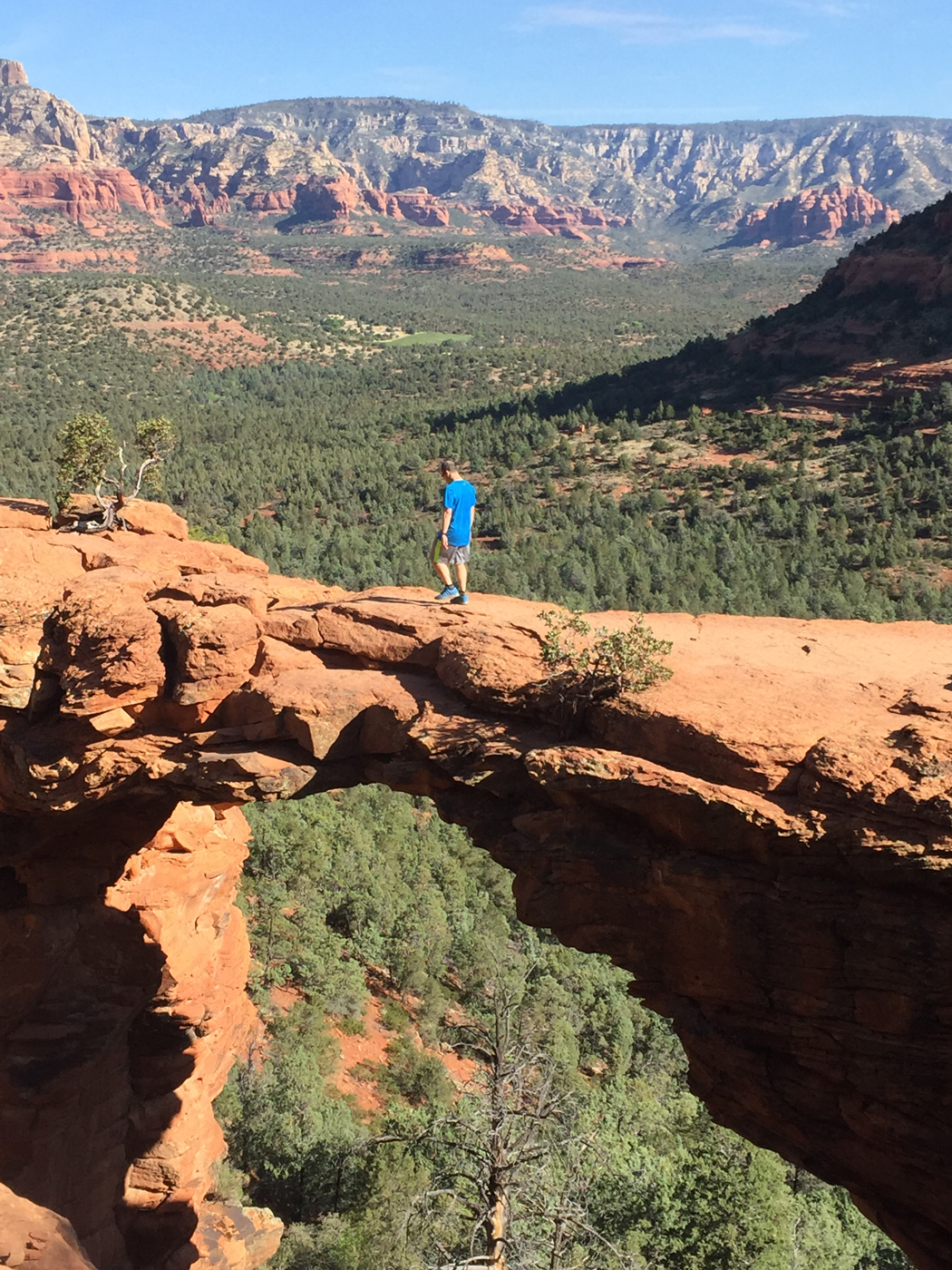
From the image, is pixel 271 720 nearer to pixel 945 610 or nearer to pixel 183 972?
pixel 183 972

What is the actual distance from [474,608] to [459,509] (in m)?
1.20

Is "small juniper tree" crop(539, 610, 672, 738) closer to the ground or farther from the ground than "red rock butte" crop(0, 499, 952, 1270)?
farther from the ground

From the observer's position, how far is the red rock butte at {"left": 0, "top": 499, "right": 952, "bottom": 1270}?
6.90 meters

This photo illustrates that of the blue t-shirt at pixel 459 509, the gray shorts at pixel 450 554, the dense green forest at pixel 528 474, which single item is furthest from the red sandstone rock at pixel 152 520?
the dense green forest at pixel 528 474

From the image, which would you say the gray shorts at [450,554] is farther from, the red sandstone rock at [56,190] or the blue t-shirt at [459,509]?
the red sandstone rock at [56,190]

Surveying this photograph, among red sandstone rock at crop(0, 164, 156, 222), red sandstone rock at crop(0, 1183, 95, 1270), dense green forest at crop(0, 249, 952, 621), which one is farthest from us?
red sandstone rock at crop(0, 164, 156, 222)

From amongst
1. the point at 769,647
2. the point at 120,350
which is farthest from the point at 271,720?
the point at 120,350

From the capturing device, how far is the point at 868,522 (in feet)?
127

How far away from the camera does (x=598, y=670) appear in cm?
845

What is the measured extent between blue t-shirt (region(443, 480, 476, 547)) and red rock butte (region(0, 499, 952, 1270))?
834 mm

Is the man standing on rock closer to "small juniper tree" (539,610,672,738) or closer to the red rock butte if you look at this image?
the red rock butte

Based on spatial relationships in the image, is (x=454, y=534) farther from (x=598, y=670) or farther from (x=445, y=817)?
(x=445, y=817)

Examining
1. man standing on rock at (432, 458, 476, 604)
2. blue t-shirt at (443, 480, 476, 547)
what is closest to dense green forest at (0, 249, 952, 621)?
man standing on rock at (432, 458, 476, 604)

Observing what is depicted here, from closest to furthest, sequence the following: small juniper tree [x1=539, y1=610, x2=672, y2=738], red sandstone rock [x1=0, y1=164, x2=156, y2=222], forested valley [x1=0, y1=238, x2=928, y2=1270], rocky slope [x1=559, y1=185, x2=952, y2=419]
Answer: small juniper tree [x1=539, y1=610, x2=672, y2=738] → forested valley [x1=0, y1=238, x2=928, y2=1270] → rocky slope [x1=559, y1=185, x2=952, y2=419] → red sandstone rock [x1=0, y1=164, x2=156, y2=222]
